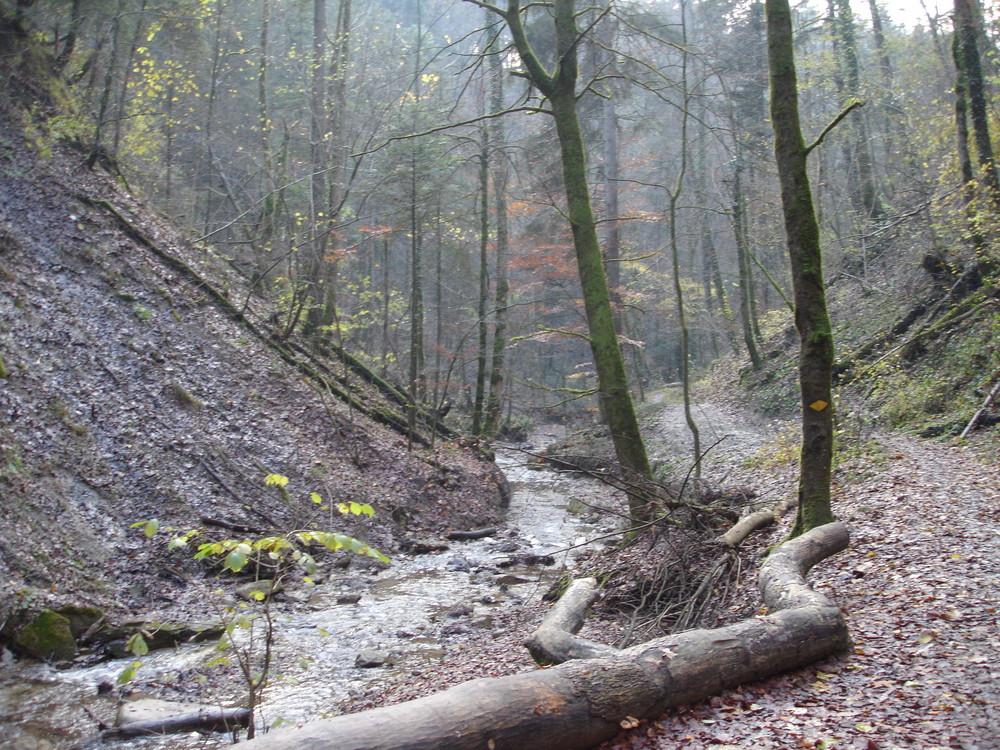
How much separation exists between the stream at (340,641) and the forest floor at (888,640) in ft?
1.91

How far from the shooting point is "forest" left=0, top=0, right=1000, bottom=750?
163 inches

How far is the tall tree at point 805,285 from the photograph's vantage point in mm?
6000

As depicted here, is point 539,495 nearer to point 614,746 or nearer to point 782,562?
point 782,562

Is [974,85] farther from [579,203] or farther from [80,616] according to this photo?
[80,616]

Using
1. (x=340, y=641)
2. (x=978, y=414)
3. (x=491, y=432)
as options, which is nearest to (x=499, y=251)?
(x=491, y=432)

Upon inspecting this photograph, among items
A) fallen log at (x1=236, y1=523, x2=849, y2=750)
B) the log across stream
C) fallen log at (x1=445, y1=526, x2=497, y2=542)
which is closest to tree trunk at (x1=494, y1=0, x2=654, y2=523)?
the log across stream

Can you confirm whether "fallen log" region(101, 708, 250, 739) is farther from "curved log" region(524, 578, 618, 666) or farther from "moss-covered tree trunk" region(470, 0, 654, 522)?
"moss-covered tree trunk" region(470, 0, 654, 522)

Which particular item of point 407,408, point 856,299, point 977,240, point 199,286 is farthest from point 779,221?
point 199,286

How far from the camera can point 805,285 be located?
608cm

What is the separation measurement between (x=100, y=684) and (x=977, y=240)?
1359 cm

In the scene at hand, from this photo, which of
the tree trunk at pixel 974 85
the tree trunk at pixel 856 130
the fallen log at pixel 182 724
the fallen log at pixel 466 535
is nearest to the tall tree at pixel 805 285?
the fallen log at pixel 182 724

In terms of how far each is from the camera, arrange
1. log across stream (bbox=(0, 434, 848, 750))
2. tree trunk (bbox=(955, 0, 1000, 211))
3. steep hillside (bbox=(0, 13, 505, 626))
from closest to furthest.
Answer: log across stream (bbox=(0, 434, 848, 750))
steep hillside (bbox=(0, 13, 505, 626))
tree trunk (bbox=(955, 0, 1000, 211))

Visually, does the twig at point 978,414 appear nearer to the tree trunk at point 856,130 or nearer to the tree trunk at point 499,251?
the tree trunk at point 499,251

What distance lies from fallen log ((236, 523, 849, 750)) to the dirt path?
0.44ft
